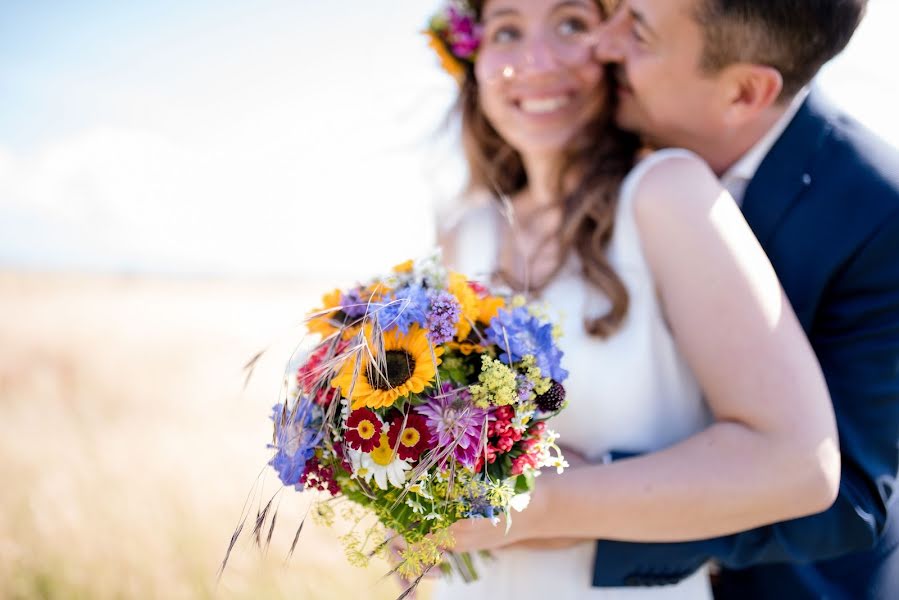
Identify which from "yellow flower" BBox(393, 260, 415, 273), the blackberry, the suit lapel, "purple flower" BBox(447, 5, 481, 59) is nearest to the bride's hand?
the blackberry

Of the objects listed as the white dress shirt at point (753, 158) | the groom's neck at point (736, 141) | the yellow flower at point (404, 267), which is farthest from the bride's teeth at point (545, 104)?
the yellow flower at point (404, 267)

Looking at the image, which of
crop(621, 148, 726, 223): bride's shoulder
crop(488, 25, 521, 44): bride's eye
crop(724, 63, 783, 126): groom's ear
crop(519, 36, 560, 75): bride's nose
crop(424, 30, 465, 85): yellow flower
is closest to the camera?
crop(621, 148, 726, 223): bride's shoulder

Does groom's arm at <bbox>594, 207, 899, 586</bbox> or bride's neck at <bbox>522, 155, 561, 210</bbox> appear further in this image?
bride's neck at <bbox>522, 155, 561, 210</bbox>

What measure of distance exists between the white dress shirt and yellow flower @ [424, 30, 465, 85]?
60.3 inches

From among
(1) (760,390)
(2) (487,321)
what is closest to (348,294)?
(2) (487,321)

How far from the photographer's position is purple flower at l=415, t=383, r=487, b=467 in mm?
1653

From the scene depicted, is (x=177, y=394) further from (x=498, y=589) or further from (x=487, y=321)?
(x=487, y=321)

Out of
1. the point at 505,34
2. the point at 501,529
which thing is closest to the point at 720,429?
the point at 501,529

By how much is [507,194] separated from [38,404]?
18.5 ft

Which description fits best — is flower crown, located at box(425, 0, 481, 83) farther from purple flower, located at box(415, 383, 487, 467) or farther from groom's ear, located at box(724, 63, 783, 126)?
purple flower, located at box(415, 383, 487, 467)

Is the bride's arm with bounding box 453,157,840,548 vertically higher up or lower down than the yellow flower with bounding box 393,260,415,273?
lower down

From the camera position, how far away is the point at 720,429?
83.7 inches

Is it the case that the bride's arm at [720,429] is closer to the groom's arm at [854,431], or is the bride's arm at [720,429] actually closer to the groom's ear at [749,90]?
the groom's arm at [854,431]

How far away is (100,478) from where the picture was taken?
18.3ft
